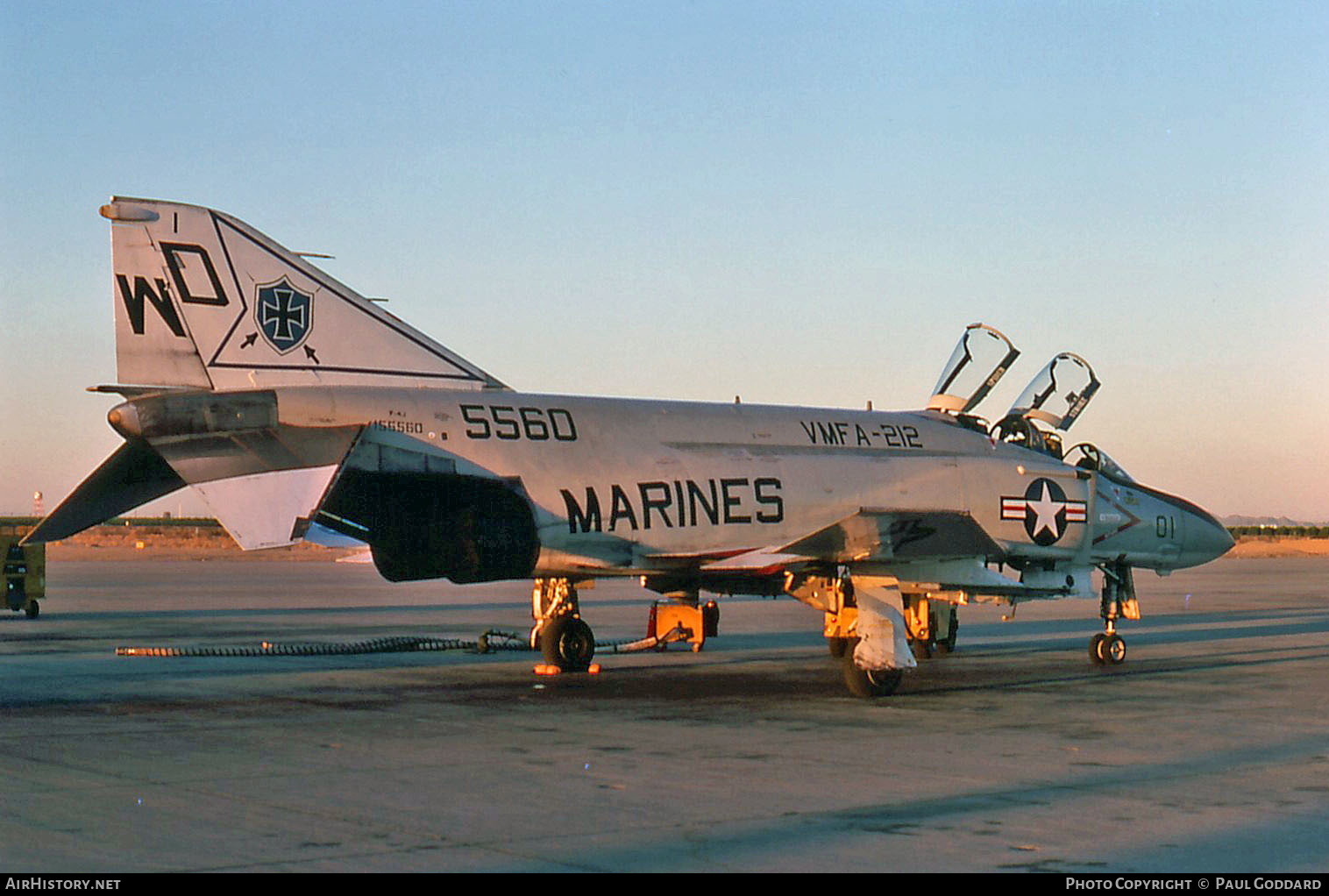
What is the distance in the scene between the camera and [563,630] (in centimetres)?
1669

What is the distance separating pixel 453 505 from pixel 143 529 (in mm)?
102668

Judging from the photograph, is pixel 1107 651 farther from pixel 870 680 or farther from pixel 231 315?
pixel 231 315

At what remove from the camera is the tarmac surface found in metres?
7.17

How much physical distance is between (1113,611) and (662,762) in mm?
10493

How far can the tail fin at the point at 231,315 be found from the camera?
1280cm

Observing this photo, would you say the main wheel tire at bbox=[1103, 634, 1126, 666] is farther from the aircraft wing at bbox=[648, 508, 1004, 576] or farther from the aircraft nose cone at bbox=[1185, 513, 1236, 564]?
the aircraft wing at bbox=[648, 508, 1004, 576]

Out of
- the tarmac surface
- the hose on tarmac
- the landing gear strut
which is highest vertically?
the landing gear strut

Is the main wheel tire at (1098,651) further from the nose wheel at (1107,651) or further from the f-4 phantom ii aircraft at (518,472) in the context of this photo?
the f-4 phantom ii aircraft at (518,472)

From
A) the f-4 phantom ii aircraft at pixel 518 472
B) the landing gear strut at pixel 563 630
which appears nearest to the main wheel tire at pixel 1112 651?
the f-4 phantom ii aircraft at pixel 518 472

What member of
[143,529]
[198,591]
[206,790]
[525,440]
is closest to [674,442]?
[525,440]

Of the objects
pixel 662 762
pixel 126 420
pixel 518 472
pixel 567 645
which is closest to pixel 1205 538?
pixel 567 645

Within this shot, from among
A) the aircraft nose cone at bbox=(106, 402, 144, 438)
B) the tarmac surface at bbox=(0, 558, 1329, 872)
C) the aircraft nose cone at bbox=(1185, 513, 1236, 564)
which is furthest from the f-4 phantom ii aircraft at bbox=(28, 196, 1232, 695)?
the aircraft nose cone at bbox=(1185, 513, 1236, 564)

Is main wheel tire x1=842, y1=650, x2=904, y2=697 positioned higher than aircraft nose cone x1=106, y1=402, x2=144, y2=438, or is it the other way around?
aircraft nose cone x1=106, y1=402, x2=144, y2=438
